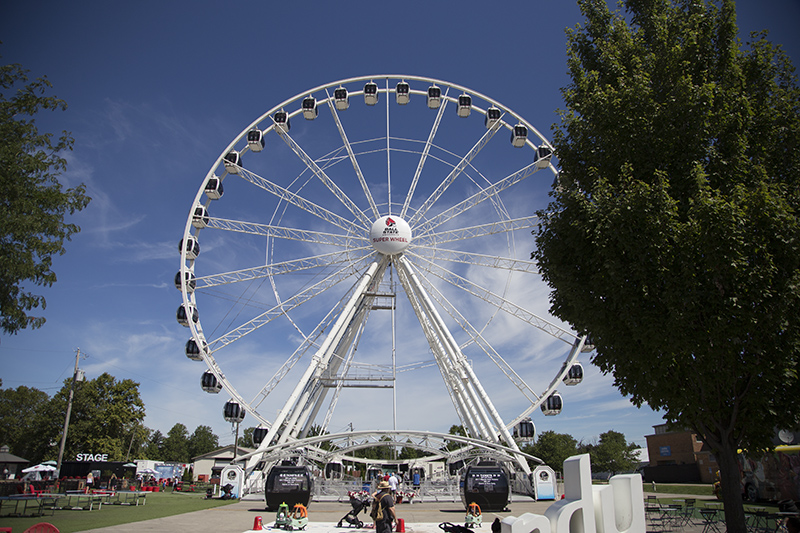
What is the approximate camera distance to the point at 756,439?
344 inches

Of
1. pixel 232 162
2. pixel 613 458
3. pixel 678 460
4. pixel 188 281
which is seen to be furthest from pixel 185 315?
pixel 613 458

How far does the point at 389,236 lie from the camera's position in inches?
1016

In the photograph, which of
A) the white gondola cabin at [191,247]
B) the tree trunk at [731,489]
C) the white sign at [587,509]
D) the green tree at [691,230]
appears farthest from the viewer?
the white gondola cabin at [191,247]

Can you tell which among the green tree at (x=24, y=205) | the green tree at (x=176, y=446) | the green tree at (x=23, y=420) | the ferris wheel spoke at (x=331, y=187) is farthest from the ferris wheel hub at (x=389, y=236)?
the green tree at (x=176, y=446)

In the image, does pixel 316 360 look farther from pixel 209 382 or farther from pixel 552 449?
pixel 552 449

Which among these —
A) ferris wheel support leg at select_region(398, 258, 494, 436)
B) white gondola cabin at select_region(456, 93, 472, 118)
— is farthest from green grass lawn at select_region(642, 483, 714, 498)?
white gondola cabin at select_region(456, 93, 472, 118)

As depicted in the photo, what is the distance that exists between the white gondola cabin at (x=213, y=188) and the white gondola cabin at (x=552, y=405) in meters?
19.9

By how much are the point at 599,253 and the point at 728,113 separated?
11.5 feet

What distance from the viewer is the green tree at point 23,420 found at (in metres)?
51.1

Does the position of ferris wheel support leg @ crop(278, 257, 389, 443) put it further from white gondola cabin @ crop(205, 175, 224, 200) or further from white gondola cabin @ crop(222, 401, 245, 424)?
white gondola cabin @ crop(205, 175, 224, 200)

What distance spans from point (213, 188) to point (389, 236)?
381 inches

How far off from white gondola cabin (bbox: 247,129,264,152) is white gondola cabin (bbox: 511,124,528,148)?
13991 mm

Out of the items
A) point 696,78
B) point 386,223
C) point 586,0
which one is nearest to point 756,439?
point 696,78

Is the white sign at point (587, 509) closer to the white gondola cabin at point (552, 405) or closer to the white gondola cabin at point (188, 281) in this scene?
the white gondola cabin at point (552, 405)
